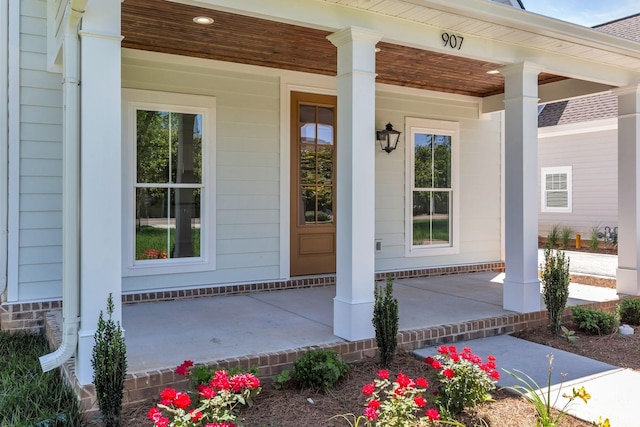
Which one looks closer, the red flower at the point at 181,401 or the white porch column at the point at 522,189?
the red flower at the point at 181,401

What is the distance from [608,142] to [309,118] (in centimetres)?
925

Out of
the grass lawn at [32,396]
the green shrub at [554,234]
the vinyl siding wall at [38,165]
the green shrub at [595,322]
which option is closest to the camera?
the grass lawn at [32,396]

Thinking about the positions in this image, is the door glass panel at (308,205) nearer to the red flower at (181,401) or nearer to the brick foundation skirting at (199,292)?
the brick foundation skirting at (199,292)

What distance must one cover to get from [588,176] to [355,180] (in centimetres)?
1086

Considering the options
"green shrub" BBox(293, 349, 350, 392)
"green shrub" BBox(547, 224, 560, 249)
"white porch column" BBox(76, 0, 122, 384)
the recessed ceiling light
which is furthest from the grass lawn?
"green shrub" BBox(547, 224, 560, 249)

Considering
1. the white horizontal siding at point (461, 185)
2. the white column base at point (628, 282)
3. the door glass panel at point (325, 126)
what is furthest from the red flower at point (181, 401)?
the white column base at point (628, 282)

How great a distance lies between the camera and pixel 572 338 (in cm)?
462

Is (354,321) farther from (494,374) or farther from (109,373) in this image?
(109,373)

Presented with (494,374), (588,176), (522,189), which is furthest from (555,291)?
(588,176)

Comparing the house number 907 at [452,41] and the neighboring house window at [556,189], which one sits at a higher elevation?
the house number 907 at [452,41]

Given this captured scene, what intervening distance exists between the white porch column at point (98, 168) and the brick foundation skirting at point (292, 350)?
9.9 inches

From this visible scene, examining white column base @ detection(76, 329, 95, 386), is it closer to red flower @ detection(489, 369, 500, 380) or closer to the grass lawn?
the grass lawn

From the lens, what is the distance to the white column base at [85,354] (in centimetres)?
300

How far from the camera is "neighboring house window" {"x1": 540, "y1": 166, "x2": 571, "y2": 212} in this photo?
1330cm
